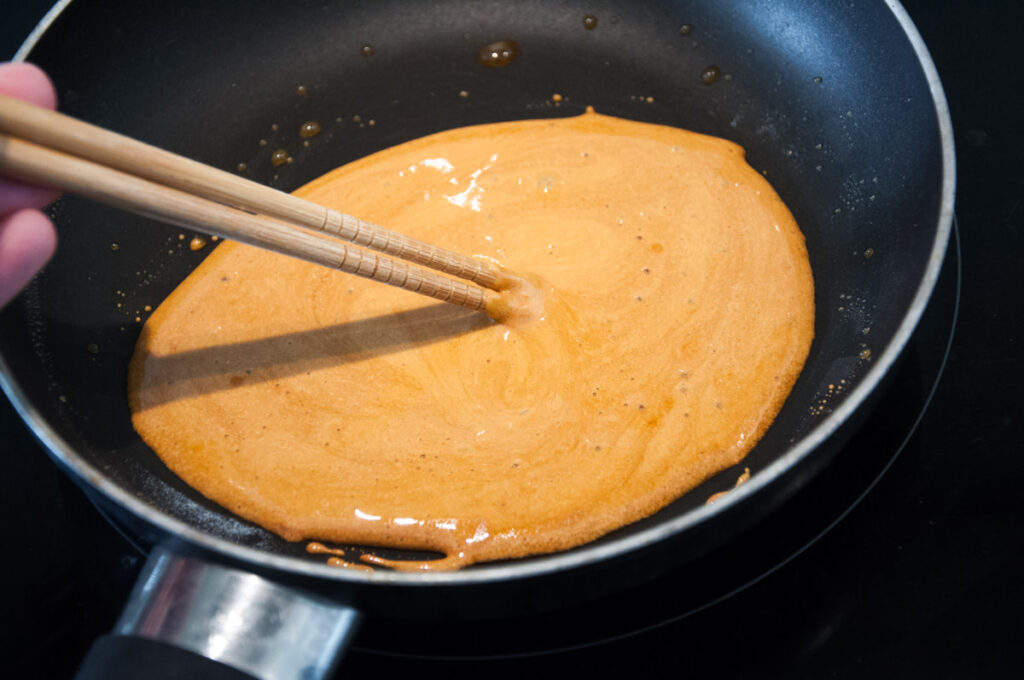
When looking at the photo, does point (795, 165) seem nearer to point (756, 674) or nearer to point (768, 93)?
point (768, 93)

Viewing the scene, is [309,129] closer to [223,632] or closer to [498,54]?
[498,54]

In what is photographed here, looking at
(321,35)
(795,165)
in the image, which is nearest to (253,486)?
(321,35)

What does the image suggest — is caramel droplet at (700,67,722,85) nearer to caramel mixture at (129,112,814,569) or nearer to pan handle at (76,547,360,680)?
caramel mixture at (129,112,814,569)

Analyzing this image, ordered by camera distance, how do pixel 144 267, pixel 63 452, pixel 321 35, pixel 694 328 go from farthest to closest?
pixel 321 35, pixel 144 267, pixel 694 328, pixel 63 452

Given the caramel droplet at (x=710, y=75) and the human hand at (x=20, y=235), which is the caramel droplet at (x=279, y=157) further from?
the caramel droplet at (x=710, y=75)

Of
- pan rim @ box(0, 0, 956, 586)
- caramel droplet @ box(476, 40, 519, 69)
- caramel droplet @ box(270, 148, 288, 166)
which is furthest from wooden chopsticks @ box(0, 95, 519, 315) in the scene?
caramel droplet @ box(476, 40, 519, 69)
